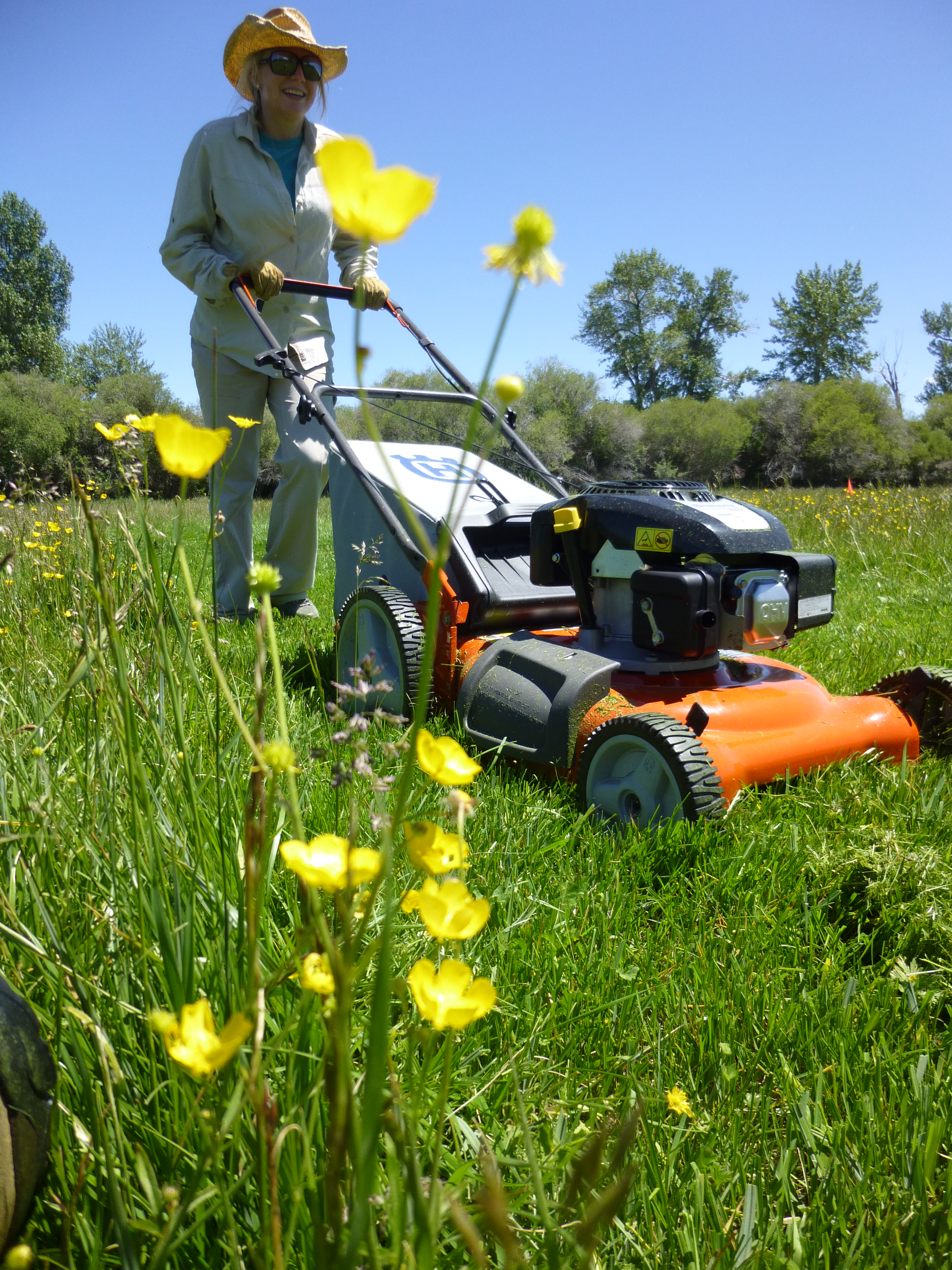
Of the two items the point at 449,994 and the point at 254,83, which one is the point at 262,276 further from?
the point at 449,994

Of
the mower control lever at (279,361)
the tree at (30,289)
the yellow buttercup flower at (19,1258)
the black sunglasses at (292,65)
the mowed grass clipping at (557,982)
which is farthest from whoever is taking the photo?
the tree at (30,289)

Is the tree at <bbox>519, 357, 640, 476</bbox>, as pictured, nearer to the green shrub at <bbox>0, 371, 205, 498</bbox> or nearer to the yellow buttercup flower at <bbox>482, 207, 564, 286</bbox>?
the green shrub at <bbox>0, 371, 205, 498</bbox>

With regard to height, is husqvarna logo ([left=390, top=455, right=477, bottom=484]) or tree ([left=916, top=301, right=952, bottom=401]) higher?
tree ([left=916, top=301, right=952, bottom=401])

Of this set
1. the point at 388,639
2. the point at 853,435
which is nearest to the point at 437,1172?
the point at 388,639

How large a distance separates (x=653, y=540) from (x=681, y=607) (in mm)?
178

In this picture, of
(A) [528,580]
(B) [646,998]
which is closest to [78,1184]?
(B) [646,998]

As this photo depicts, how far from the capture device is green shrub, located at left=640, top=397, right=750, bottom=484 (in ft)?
112

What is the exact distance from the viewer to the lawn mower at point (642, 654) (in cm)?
184

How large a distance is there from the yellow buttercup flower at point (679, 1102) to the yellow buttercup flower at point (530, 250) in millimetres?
915

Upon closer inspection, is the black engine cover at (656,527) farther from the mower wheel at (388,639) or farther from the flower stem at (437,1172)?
the flower stem at (437,1172)

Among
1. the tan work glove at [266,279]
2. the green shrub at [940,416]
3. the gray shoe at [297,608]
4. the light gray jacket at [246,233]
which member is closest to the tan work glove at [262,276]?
the tan work glove at [266,279]

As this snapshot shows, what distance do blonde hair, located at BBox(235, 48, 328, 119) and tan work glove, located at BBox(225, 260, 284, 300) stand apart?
0.86 meters

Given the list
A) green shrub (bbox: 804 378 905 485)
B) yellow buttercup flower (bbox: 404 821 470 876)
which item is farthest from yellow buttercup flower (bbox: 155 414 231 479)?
green shrub (bbox: 804 378 905 485)

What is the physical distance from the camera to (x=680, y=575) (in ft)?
6.22
